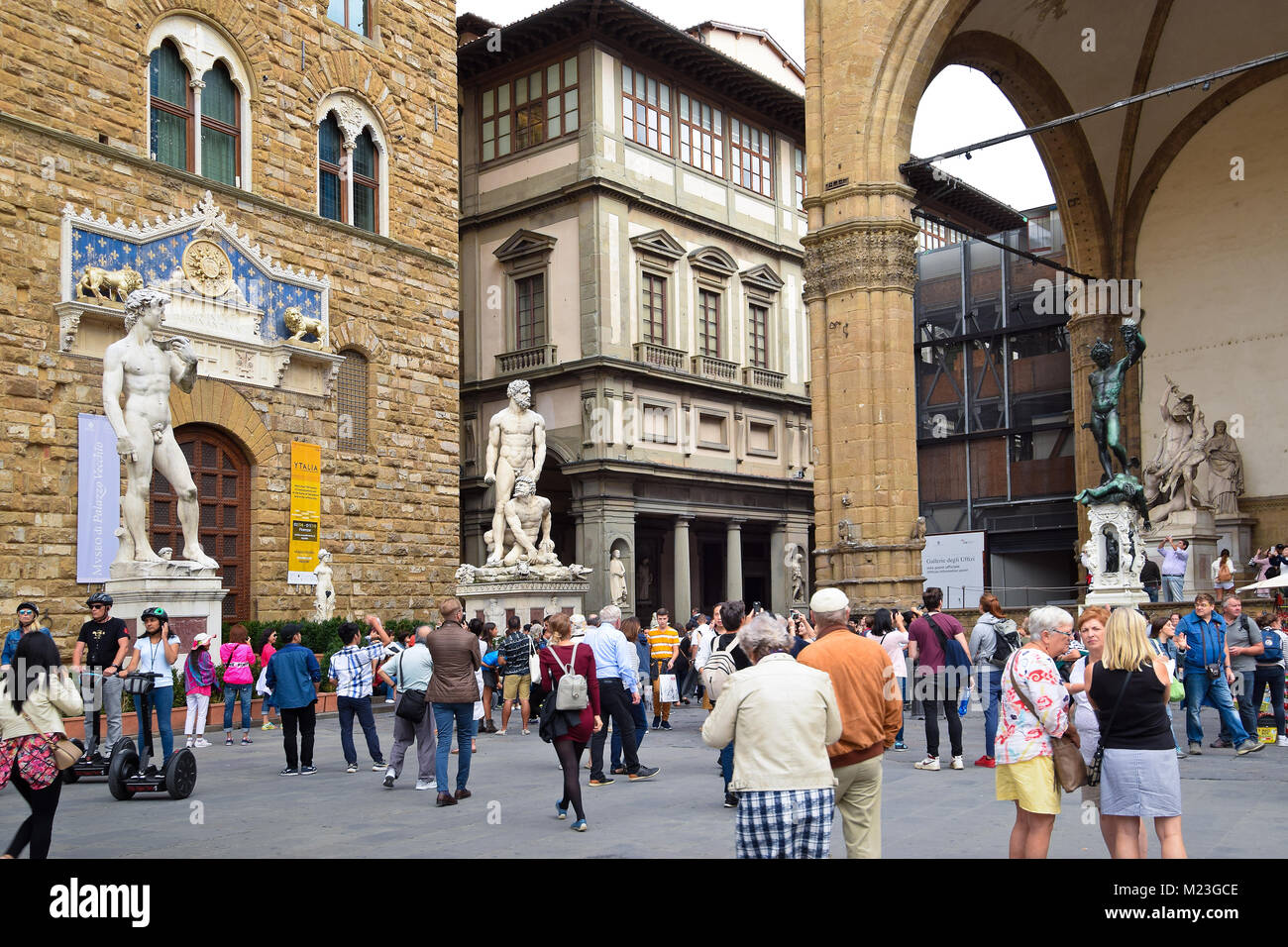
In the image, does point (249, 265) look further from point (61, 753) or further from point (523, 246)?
point (61, 753)

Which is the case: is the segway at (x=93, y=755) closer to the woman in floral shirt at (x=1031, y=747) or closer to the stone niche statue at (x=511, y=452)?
the woman in floral shirt at (x=1031, y=747)

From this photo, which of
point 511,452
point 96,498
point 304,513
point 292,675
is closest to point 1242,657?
point 292,675

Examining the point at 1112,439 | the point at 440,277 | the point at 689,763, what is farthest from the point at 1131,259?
the point at 689,763

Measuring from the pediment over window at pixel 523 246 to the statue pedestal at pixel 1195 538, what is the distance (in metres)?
18.8

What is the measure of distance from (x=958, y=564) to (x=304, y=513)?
2019 cm

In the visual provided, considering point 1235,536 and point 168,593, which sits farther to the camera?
point 1235,536

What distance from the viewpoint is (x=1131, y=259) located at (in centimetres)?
2848

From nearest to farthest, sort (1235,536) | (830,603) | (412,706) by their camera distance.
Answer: (830,603)
(412,706)
(1235,536)

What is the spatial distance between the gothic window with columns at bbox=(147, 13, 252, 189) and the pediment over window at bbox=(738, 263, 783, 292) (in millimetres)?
19775

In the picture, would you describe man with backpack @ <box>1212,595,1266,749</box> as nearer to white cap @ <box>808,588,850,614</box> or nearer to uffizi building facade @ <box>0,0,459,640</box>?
white cap @ <box>808,588,850,614</box>

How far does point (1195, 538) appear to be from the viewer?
77.8 feet

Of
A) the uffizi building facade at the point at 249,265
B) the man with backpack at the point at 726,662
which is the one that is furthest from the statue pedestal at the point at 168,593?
the man with backpack at the point at 726,662

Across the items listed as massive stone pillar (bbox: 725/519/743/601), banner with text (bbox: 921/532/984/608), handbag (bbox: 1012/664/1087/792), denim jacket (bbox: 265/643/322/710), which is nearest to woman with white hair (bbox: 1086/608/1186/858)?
handbag (bbox: 1012/664/1087/792)
